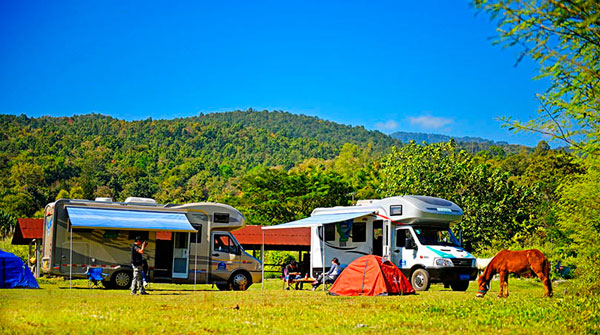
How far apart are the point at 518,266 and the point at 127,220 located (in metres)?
10.8

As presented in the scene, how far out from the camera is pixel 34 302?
41.2 feet

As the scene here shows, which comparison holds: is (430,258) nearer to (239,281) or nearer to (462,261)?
(462,261)

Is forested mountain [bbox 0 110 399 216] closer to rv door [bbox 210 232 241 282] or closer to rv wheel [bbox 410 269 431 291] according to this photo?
rv door [bbox 210 232 241 282]

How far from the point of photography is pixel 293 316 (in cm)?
1139

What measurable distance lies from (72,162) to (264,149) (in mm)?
43196

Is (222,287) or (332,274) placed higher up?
(332,274)

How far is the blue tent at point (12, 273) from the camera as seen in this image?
680 inches

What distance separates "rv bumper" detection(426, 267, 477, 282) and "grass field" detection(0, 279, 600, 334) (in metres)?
5.97

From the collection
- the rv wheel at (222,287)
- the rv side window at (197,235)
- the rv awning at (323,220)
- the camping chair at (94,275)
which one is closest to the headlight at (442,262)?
the rv awning at (323,220)

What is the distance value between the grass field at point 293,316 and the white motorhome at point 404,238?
20.4ft

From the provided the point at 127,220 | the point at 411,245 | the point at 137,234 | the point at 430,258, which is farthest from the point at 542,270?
the point at 137,234

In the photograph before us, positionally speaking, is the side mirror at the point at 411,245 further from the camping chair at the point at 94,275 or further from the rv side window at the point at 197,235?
the camping chair at the point at 94,275

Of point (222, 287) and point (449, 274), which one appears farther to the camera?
point (222, 287)

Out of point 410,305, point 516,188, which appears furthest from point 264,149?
point 410,305
